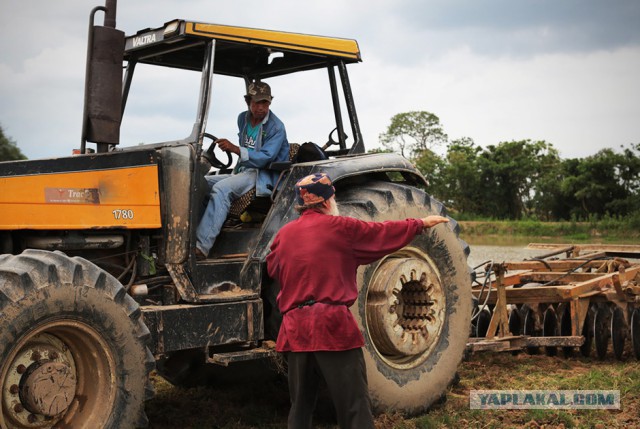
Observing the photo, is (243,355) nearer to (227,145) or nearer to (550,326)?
(227,145)

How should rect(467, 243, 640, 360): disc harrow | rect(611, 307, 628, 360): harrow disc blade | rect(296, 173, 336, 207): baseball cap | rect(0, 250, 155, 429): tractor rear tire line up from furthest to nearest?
rect(611, 307, 628, 360): harrow disc blade, rect(467, 243, 640, 360): disc harrow, rect(296, 173, 336, 207): baseball cap, rect(0, 250, 155, 429): tractor rear tire

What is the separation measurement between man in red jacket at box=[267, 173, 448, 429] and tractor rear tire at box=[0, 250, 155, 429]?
935mm

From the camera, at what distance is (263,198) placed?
616 centimetres

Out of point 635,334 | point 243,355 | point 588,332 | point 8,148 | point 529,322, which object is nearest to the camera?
point 243,355

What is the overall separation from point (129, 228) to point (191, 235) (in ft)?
1.34

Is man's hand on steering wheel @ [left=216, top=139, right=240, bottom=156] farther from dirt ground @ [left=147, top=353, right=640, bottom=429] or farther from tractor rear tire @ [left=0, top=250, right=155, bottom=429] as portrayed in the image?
dirt ground @ [left=147, top=353, right=640, bottom=429]

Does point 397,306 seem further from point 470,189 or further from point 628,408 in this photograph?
point 470,189

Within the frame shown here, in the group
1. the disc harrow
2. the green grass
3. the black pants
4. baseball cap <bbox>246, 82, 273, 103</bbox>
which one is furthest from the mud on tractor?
the green grass

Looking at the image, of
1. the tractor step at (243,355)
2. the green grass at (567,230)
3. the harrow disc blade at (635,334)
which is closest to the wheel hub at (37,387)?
the tractor step at (243,355)

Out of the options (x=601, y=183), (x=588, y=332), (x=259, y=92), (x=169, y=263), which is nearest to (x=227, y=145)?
(x=259, y=92)

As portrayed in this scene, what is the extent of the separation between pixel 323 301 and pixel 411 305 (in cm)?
207

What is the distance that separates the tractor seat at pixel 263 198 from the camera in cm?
606

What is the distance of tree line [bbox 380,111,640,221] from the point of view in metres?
38.2

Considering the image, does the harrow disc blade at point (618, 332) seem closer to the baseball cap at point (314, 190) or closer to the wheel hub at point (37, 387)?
the baseball cap at point (314, 190)
